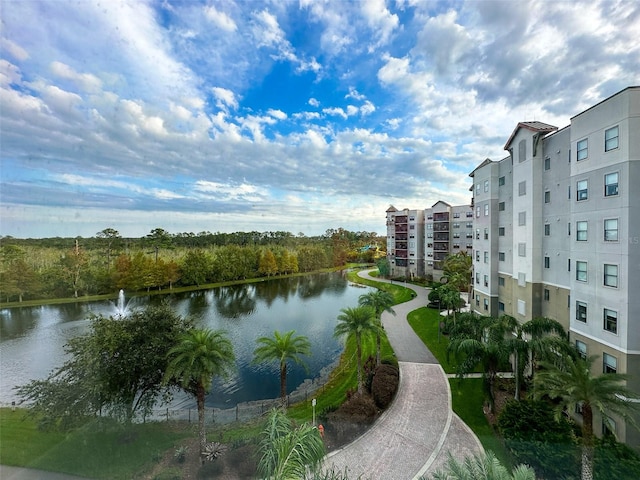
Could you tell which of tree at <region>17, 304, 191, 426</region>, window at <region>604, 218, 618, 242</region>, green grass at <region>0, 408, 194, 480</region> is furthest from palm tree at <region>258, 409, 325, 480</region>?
window at <region>604, 218, 618, 242</region>

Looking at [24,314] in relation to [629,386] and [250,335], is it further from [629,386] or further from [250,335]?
[629,386]

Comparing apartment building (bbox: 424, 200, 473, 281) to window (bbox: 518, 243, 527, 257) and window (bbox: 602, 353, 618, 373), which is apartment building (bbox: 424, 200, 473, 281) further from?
window (bbox: 602, 353, 618, 373)

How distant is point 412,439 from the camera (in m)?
8.45

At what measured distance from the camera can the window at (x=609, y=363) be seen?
7.85 meters

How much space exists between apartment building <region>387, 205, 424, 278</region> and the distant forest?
1506 centimetres

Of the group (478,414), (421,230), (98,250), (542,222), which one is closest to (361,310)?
(478,414)

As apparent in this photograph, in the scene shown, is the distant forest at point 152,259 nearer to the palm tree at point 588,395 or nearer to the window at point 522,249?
the palm tree at point 588,395

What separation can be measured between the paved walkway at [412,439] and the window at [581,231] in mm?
7063

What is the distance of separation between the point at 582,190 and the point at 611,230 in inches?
65.9

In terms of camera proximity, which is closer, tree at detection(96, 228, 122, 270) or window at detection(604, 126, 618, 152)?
window at detection(604, 126, 618, 152)

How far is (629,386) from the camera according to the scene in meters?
7.42

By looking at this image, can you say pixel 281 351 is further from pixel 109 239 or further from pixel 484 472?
pixel 109 239

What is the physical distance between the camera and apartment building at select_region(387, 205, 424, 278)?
1576 inches

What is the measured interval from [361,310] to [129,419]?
28.4ft
